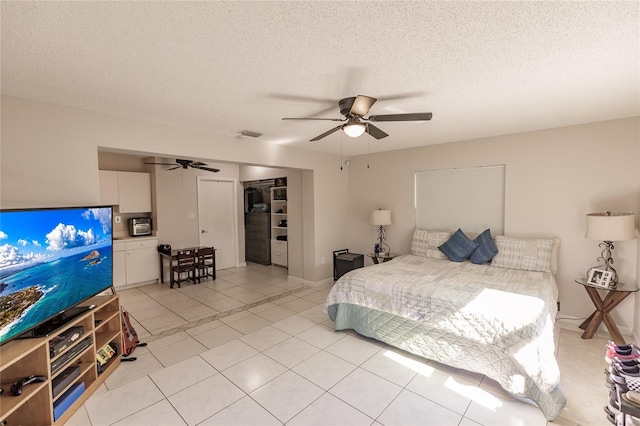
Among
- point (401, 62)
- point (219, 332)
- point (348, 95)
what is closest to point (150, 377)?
point (219, 332)

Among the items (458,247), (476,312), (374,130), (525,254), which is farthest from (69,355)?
(525,254)

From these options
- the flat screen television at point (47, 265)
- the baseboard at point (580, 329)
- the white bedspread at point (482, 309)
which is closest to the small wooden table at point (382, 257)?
the white bedspread at point (482, 309)

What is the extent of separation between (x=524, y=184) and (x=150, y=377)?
4867mm

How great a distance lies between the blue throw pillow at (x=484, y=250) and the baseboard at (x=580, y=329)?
3.59 ft

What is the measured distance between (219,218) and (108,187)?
7.16 feet

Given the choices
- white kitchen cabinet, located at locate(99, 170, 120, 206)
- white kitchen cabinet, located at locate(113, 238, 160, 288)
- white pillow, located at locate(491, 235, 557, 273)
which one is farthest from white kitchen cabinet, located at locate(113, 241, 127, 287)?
white pillow, located at locate(491, 235, 557, 273)

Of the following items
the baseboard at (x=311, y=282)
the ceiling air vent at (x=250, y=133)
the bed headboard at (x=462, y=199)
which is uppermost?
the ceiling air vent at (x=250, y=133)

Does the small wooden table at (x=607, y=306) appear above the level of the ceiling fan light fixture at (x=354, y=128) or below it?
below

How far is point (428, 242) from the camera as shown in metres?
4.62

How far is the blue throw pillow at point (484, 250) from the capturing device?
3.95 meters

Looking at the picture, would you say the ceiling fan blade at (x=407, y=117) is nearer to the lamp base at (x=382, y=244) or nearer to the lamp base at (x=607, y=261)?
the lamp base at (x=607, y=261)

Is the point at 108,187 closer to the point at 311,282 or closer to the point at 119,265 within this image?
the point at 119,265

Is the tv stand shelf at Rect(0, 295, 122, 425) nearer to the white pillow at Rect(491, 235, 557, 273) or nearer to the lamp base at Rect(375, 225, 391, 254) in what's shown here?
the lamp base at Rect(375, 225, 391, 254)

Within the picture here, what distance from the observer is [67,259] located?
217cm
